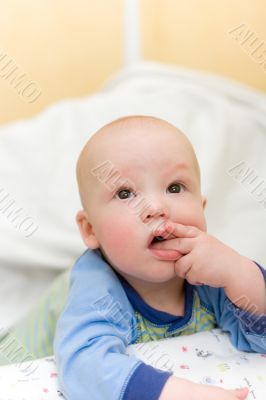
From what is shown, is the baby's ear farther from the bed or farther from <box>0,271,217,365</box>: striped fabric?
the bed

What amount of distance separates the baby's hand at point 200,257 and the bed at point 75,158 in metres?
0.23

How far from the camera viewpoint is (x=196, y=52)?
156 centimetres

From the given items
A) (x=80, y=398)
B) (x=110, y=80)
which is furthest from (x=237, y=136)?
(x=80, y=398)

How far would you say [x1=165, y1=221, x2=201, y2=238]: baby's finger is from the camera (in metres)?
0.70

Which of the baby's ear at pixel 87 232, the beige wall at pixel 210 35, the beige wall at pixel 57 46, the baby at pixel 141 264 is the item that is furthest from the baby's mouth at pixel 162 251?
the beige wall at pixel 57 46

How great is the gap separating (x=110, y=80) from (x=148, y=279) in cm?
103

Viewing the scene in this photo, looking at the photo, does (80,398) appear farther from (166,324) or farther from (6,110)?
(6,110)

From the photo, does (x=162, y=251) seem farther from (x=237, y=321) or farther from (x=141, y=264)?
(x=237, y=321)

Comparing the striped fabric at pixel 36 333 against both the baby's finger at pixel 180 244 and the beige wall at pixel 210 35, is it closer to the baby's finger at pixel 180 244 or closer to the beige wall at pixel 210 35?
the baby's finger at pixel 180 244

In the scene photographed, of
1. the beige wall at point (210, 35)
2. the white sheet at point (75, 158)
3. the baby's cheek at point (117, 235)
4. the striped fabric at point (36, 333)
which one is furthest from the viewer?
the beige wall at point (210, 35)

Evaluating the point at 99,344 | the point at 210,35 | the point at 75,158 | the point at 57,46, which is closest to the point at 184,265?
the point at 99,344

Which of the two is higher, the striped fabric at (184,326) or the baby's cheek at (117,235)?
the baby's cheek at (117,235)

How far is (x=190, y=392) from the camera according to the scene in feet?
2.04

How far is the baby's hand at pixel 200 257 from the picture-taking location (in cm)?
71
